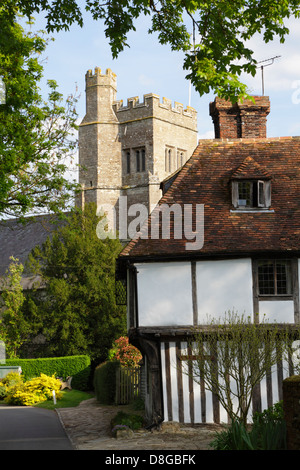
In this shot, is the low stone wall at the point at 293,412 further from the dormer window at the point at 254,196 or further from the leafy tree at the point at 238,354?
the dormer window at the point at 254,196

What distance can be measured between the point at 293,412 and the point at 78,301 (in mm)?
27304

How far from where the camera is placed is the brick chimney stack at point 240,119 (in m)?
19.8

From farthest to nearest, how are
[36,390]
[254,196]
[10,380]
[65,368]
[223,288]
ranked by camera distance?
[65,368] → [10,380] → [36,390] → [254,196] → [223,288]

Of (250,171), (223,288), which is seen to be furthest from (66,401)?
(250,171)

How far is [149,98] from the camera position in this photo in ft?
197

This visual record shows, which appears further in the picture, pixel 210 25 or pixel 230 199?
pixel 230 199

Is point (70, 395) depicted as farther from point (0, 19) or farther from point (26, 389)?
point (0, 19)

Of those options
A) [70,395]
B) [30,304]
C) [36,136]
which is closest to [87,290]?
[30,304]

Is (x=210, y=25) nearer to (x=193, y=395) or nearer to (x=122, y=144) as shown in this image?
(x=193, y=395)

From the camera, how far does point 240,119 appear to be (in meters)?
20.2

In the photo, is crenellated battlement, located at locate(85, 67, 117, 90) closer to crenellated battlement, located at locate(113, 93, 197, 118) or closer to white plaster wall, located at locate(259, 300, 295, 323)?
crenellated battlement, located at locate(113, 93, 197, 118)

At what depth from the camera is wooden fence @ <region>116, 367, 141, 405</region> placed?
23703 millimetres

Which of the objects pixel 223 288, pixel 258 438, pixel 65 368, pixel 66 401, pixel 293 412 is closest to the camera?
pixel 293 412

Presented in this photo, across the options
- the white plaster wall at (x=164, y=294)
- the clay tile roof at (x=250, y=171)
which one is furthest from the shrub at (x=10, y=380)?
the clay tile roof at (x=250, y=171)
